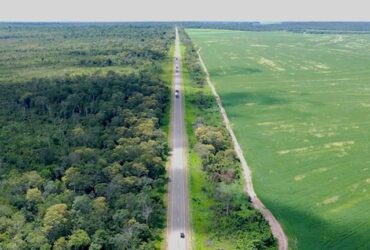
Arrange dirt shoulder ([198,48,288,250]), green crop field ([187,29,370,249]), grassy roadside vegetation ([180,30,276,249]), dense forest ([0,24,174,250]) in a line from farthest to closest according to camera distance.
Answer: green crop field ([187,29,370,249]) → dirt shoulder ([198,48,288,250]) → grassy roadside vegetation ([180,30,276,249]) → dense forest ([0,24,174,250])

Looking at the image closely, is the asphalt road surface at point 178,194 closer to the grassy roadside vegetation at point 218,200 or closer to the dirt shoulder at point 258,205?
the grassy roadside vegetation at point 218,200

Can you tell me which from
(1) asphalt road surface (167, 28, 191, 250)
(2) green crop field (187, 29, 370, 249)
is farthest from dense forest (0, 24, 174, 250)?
(2) green crop field (187, 29, 370, 249)

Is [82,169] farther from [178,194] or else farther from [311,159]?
[311,159]

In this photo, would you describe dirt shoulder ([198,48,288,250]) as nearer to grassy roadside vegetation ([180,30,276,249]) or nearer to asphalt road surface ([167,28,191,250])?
grassy roadside vegetation ([180,30,276,249])

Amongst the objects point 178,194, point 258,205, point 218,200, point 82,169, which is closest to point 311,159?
point 258,205

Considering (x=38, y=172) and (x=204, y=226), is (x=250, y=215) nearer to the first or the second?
(x=204, y=226)

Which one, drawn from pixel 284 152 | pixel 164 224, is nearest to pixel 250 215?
pixel 164 224

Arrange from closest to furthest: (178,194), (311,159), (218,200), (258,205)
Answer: (258,205) → (218,200) → (178,194) → (311,159)

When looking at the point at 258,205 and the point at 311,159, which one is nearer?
the point at 258,205

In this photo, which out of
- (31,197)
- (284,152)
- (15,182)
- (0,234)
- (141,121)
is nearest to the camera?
(0,234)
